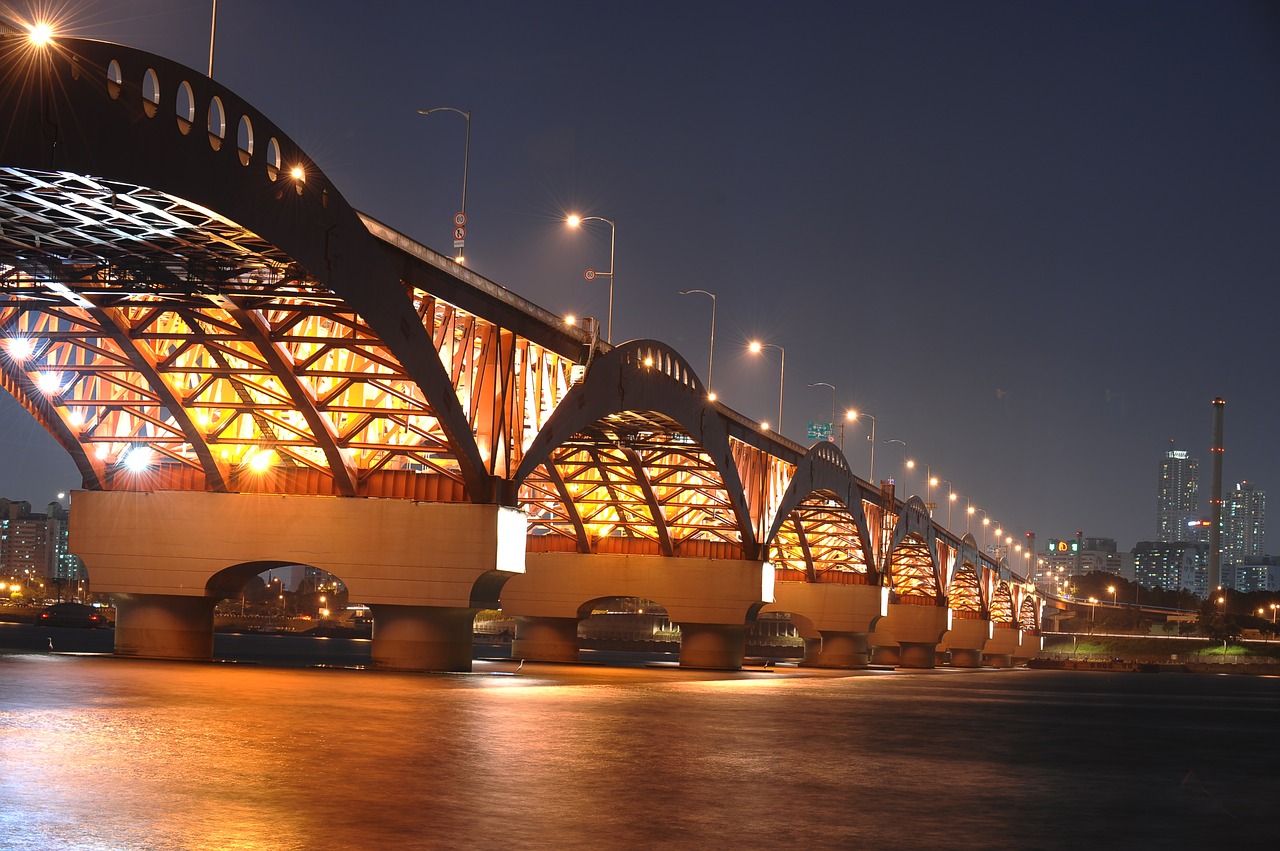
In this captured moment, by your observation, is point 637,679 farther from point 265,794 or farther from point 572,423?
point 265,794

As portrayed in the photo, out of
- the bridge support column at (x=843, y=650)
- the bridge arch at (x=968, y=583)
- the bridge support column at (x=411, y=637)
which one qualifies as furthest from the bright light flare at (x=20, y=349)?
the bridge arch at (x=968, y=583)

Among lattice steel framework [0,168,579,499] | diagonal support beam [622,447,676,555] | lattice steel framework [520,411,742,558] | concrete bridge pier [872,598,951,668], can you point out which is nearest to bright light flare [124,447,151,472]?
lattice steel framework [0,168,579,499]

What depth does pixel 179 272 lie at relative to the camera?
121 ft

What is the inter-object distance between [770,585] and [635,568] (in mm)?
8697

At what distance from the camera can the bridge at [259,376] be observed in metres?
28.5

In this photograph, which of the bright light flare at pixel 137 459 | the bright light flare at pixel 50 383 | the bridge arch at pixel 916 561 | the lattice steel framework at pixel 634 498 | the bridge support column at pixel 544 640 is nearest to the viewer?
the bright light flare at pixel 50 383

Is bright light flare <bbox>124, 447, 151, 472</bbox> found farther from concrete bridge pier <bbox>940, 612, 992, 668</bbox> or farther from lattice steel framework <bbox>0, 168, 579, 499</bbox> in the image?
concrete bridge pier <bbox>940, 612, 992, 668</bbox>

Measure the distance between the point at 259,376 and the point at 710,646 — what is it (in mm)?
36967

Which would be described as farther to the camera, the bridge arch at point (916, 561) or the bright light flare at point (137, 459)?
the bridge arch at point (916, 561)

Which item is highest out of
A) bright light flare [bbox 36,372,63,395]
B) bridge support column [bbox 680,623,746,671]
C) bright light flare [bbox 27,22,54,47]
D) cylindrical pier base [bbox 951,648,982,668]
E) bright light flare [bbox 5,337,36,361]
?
bright light flare [bbox 27,22,54,47]

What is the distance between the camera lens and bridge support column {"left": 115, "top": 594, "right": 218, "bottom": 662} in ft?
152

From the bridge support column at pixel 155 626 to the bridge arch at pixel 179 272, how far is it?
3.89m

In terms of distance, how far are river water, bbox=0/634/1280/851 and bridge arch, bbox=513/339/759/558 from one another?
28156 mm

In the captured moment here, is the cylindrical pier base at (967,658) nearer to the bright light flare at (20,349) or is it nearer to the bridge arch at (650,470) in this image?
the bridge arch at (650,470)
